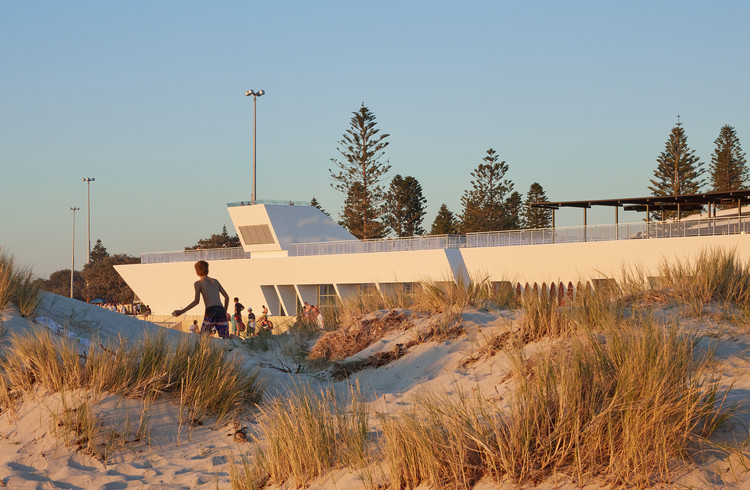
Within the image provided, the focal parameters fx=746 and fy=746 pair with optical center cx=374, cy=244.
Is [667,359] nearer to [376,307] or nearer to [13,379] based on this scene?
[13,379]

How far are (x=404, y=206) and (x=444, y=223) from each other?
8.57m

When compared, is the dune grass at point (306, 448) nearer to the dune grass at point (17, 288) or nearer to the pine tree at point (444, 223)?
the dune grass at point (17, 288)

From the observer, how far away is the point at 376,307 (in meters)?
10.6

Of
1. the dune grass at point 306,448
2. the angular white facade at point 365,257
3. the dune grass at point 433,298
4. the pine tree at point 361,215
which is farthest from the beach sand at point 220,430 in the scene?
the pine tree at point 361,215

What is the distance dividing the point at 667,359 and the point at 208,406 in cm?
349

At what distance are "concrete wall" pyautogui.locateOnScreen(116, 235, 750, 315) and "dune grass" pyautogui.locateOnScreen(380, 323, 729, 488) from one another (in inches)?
743

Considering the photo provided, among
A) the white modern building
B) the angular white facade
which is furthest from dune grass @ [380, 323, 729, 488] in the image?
the angular white facade

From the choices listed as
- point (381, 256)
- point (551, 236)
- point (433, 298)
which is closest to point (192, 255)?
point (381, 256)

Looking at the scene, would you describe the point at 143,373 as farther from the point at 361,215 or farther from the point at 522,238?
the point at 361,215

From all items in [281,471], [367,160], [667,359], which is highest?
[367,160]

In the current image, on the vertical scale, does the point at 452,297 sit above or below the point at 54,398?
above

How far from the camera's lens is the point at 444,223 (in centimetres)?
6756

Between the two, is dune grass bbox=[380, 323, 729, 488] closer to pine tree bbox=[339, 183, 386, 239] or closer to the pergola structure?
the pergola structure

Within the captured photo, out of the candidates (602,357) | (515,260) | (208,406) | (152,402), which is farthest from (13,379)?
(515,260)
